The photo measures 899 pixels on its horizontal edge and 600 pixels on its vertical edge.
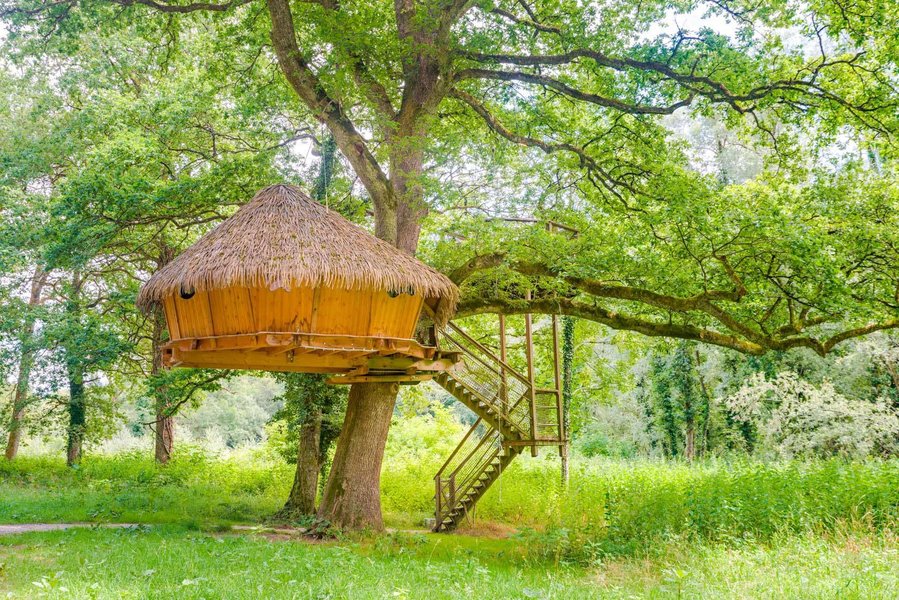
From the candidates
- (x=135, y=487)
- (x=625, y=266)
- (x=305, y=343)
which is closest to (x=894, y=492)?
(x=625, y=266)

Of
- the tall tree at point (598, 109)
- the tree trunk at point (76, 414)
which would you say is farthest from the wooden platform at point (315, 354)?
the tree trunk at point (76, 414)

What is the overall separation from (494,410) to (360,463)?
318 cm

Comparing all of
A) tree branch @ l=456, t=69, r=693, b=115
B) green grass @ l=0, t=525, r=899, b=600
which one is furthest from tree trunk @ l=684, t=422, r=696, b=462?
tree branch @ l=456, t=69, r=693, b=115

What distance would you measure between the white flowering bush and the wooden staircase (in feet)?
25.1

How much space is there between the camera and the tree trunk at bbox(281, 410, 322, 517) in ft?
44.3

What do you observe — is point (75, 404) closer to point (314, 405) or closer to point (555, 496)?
point (314, 405)

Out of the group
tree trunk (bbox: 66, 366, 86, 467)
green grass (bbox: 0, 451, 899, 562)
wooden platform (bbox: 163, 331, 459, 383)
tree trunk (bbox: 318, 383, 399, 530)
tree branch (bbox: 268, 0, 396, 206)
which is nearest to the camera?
wooden platform (bbox: 163, 331, 459, 383)

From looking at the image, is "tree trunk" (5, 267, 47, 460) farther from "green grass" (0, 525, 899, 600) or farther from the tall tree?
the tall tree

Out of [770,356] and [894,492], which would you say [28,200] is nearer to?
[894,492]

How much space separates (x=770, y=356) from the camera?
67.3 feet

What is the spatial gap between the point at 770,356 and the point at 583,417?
5979 millimetres

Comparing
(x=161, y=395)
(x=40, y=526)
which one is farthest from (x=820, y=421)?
(x=40, y=526)

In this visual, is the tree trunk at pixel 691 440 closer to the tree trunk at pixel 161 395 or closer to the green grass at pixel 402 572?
the green grass at pixel 402 572

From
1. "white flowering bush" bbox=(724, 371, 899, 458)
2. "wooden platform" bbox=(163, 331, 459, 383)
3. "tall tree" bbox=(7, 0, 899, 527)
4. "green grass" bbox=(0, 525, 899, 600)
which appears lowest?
"green grass" bbox=(0, 525, 899, 600)
